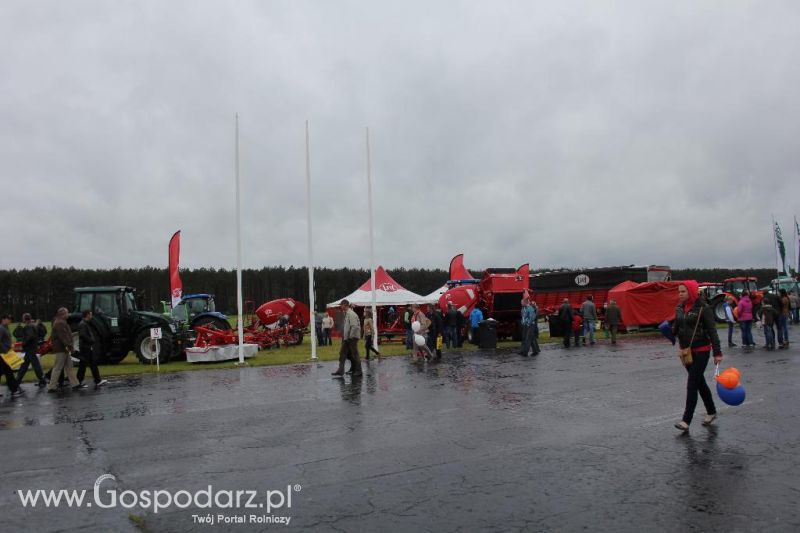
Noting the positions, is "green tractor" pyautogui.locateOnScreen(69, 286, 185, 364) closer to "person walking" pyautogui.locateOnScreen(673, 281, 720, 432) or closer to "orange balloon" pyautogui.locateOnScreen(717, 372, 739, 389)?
"person walking" pyautogui.locateOnScreen(673, 281, 720, 432)

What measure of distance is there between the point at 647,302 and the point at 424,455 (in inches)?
921

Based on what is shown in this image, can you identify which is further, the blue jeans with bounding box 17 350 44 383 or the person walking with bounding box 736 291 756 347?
the person walking with bounding box 736 291 756 347

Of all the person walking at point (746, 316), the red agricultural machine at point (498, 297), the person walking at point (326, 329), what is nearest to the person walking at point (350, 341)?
the red agricultural machine at point (498, 297)

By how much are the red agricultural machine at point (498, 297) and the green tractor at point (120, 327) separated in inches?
443

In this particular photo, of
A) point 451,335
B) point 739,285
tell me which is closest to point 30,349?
point 451,335

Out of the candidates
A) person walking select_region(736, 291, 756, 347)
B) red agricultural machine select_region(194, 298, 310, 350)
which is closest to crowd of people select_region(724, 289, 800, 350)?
person walking select_region(736, 291, 756, 347)

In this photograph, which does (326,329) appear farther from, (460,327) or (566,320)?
(566,320)

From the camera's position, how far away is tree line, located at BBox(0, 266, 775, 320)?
5831 cm

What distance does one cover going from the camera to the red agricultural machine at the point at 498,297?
24656 mm

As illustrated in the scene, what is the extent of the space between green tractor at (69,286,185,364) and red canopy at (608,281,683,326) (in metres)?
19.5

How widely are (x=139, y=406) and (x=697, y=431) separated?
918 cm

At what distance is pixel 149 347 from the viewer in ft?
64.3

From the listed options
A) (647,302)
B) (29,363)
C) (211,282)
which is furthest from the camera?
(211,282)

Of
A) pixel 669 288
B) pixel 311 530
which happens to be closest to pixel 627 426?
pixel 311 530
